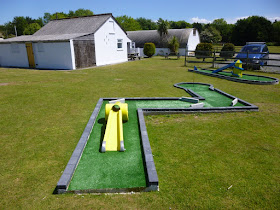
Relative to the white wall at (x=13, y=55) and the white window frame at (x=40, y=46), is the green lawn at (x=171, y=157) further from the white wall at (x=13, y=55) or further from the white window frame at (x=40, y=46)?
the white wall at (x=13, y=55)

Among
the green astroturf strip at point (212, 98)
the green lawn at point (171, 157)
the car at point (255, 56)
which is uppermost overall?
the car at point (255, 56)

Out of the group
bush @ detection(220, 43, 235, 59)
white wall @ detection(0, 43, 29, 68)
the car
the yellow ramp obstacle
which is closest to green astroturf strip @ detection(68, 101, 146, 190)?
the yellow ramp obstacle

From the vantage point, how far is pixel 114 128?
18.7 feet

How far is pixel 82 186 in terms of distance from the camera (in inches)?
149

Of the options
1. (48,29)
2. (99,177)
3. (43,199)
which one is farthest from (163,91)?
(48,29)

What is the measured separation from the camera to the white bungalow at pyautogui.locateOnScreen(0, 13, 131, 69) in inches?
808

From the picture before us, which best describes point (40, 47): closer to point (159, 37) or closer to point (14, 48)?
point (14, 48)

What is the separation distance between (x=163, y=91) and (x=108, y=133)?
6.49 meters

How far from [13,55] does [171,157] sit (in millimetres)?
25595

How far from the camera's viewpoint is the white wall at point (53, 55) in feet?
66.2

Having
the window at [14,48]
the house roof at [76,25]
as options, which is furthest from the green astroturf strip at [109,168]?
the window at [14,48]

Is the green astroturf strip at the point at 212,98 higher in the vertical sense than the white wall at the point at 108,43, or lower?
lower

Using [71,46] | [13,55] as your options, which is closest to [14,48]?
[13,55]

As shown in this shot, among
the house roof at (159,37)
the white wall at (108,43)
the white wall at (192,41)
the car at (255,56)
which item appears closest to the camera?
the car at (255,56)
